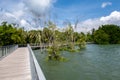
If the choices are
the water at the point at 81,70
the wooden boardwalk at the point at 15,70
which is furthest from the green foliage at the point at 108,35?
the wooden boardwalk at the point at 15,70

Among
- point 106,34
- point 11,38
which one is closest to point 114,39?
point 106,34

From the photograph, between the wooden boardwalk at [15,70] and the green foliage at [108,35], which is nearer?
the wooden boardwalk at [15,70]

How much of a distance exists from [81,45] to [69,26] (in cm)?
829

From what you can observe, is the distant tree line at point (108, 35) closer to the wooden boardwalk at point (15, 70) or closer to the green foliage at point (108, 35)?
the green foliage at point (108, 35)

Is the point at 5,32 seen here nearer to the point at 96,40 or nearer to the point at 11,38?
the point at 11,38

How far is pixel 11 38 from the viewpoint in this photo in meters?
33.1

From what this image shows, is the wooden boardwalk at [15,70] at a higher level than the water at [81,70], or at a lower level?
higher

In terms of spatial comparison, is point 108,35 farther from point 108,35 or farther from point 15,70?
point 15,70

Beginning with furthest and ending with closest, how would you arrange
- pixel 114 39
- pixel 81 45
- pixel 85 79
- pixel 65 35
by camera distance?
pixel 114 39 < pixel 81 45 < pixel 65 35 < pixel 85 79

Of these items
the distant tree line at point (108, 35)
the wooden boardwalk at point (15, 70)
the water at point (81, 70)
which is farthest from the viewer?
the distant tree line at point (108, 35)

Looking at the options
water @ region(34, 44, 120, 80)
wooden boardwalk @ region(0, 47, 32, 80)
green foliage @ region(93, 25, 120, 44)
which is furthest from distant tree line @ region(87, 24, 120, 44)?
wooden boardwalk @ region(0, 47, 32, 80)

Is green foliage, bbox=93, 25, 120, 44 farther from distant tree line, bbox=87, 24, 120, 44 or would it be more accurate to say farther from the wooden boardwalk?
the wooden boardwalk

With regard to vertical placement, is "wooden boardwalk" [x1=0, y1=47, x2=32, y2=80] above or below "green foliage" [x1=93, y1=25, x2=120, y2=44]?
below

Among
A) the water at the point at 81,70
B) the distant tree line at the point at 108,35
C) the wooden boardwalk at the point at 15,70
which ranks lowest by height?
the water at the point at 81,70
